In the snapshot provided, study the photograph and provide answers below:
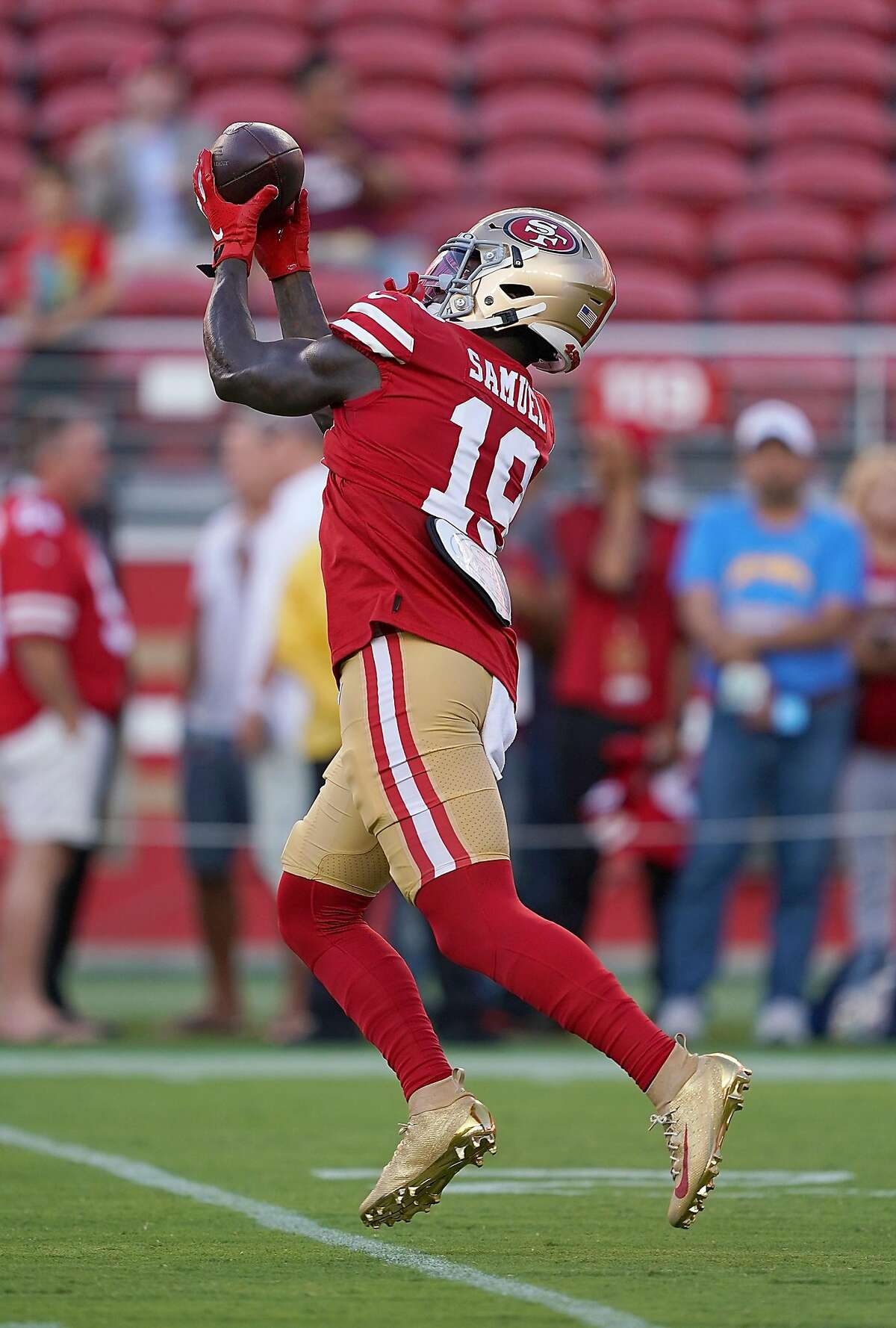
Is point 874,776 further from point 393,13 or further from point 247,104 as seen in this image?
point 393,13

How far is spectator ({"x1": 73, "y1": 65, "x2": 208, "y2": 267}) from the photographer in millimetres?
11297

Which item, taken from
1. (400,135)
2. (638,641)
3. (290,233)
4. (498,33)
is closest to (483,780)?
(290,233)

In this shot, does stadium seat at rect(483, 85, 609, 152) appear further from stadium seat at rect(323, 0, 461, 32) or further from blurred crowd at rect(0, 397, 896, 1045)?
blurred crowd at rect(0, 397, 896, 1045)

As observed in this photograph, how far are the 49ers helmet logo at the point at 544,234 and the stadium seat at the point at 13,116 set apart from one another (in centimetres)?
1039

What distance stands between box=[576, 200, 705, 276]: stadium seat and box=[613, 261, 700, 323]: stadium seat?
328mm

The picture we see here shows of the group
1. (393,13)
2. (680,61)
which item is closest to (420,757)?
(680,61)

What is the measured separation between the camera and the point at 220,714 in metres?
7.98

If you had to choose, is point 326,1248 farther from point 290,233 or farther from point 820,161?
point 820,161

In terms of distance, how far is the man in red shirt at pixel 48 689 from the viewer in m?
7.33

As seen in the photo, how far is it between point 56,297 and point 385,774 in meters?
7.37

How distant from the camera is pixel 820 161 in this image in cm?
1370

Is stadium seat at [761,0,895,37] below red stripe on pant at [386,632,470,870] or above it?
above

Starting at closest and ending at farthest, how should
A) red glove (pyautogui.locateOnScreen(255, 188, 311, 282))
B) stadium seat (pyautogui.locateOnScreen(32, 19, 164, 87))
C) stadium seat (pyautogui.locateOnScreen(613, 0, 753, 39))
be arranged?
red glove (pyautogui.locateOnScreen(255, 188, 311, 282)) → stadium seat (pyautogui.locateOnScreen(32, 19, 164, 87)) → stadium seat (pyautogui.locateOnScreen(613, 0, 753, 39))

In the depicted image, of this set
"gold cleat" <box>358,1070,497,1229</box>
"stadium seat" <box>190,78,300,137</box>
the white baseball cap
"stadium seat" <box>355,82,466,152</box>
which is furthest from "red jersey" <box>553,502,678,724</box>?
"stadium seat" <box>355,82,466,152</box>
